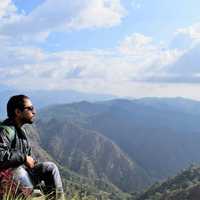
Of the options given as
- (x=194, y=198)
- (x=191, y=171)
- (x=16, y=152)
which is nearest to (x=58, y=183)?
(x=16, y=152)

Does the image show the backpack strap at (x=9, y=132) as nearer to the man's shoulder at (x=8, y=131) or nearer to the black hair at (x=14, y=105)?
the man's shoulder at (x=8, y=131)

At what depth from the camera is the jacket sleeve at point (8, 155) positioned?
237 inches

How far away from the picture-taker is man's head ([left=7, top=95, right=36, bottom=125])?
6.64m

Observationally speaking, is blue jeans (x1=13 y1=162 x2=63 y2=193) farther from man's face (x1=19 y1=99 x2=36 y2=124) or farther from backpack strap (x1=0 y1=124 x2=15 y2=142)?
man's face (x1=19 y1=99 x2=36 y2=124)

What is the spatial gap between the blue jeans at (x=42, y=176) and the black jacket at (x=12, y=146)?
192 mm

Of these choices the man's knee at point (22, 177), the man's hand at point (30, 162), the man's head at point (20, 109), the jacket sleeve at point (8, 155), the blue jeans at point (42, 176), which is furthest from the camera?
the man's head at point (20, 109)

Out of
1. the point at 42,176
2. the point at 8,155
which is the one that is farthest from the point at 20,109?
the point at 42,176

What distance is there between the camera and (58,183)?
656 cm

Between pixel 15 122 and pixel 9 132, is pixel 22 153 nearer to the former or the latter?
pixel 9 132

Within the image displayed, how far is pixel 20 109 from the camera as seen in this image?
21.8 feet

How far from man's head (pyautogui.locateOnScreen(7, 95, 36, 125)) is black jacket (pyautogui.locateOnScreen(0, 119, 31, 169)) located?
0.11 metres

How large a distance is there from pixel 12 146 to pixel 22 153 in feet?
0.52

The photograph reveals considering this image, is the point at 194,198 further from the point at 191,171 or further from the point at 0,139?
the point at 0,139

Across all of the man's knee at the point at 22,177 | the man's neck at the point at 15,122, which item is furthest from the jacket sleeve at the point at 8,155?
the man's neck at the point at 15,122
